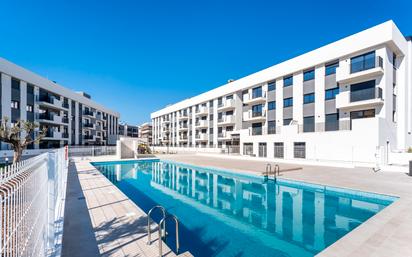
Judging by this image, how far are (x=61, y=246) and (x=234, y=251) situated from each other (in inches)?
161

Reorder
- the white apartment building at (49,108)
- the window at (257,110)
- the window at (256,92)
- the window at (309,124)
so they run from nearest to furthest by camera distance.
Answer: the window at (309,124), the white apartment building at (49,108), the window at (257,110), the window at (256,92)

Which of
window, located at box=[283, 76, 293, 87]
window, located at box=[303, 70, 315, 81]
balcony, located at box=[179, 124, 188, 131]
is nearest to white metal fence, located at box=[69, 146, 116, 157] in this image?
balcony, located at box=[179, 124, 188, 131]

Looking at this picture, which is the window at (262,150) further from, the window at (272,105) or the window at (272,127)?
the window at (272,105)

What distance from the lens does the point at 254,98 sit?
29.1 metres

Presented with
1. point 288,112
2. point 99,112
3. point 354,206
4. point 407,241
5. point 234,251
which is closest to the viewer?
point 407,241

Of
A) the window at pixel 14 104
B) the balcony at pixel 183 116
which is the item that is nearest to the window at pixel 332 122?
the balcony at pixel 183 116

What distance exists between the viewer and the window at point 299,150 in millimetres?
20203

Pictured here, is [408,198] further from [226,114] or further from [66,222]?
[226,114]

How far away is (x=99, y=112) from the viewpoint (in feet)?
160

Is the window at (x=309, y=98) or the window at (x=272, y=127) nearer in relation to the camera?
the window at (x=309, y=98)

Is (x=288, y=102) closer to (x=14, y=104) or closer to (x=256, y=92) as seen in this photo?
(x=256, y=92)

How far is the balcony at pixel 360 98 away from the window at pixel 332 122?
4.17 ft

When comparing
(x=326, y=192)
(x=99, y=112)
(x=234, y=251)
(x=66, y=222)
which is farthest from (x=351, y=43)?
(x=99, y=112)

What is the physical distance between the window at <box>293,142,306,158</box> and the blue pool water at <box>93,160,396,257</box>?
960 centimetres
